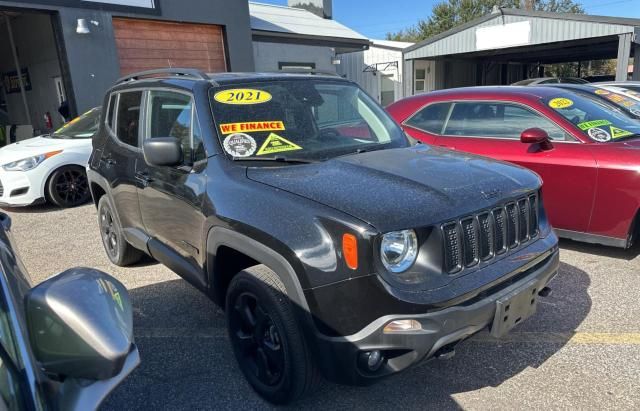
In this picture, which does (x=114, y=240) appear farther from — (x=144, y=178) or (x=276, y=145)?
(x=276, y=145)

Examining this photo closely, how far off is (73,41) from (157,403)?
10268mm

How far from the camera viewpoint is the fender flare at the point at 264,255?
7.27 feet

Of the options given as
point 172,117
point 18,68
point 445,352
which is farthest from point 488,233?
point 18,68

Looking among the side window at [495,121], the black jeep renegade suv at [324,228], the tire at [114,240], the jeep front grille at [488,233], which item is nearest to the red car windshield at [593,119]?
the side window at [495,121]

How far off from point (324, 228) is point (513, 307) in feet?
3.44

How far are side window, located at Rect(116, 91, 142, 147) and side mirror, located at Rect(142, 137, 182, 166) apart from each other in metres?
1.00

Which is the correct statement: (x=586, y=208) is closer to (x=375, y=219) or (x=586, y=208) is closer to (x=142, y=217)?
(x=375, y=219)

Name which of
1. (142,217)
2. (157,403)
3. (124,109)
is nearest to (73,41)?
(124,109)

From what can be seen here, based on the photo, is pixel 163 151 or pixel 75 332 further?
pixel 163 151

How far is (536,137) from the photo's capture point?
432 centimetres

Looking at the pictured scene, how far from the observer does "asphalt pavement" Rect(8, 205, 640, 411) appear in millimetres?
2596

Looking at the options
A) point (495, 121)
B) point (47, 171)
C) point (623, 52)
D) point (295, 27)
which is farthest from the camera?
point (295, 27)

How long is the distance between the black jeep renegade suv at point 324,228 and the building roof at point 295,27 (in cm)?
1274

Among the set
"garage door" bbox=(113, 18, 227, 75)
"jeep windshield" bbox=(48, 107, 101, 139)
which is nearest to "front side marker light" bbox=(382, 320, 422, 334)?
"jeep windshield" bbox=(48, 107, 101, 139)
